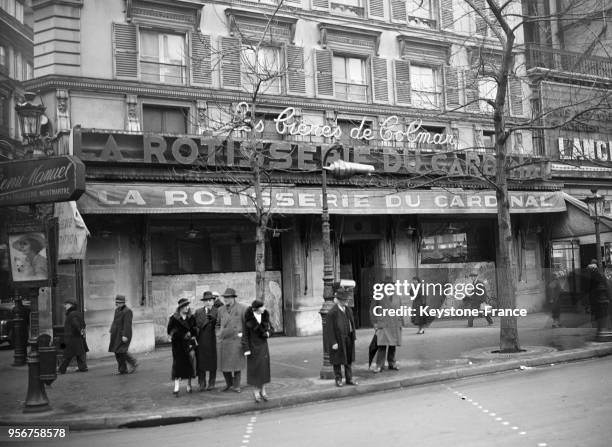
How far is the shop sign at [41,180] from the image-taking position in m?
9.91

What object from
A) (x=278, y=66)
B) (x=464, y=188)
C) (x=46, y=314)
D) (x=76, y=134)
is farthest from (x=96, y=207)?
(x=464, y=188)

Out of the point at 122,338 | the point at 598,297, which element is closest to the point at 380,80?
the point at 598,297

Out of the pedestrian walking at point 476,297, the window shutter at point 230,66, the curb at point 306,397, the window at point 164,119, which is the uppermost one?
the window shutter at point 230,66

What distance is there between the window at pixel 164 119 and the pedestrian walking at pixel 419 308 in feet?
27.0

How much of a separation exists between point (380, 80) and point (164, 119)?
7.67 metres

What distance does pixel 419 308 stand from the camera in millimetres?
16359

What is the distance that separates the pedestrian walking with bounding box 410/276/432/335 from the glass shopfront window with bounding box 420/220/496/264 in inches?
212

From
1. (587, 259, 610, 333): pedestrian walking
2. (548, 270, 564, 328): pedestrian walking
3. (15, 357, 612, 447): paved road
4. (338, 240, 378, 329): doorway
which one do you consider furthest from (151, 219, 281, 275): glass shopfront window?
(15, 357, 612, 447): paved road

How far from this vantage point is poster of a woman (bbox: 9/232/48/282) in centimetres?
1027

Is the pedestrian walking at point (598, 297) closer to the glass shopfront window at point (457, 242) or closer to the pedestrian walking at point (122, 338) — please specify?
the glass shopfront window at point (457, 242)

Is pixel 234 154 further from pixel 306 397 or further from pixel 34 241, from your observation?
pixel 306 397

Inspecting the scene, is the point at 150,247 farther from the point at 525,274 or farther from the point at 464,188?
the point at 525,274

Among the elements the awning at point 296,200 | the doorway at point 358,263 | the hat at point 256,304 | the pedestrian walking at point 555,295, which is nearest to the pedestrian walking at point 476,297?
the pedestrian walking at point 555,295

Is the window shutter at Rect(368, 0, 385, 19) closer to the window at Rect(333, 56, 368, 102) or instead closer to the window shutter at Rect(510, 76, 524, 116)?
the window at Rect(333, 56, 368, 102)
